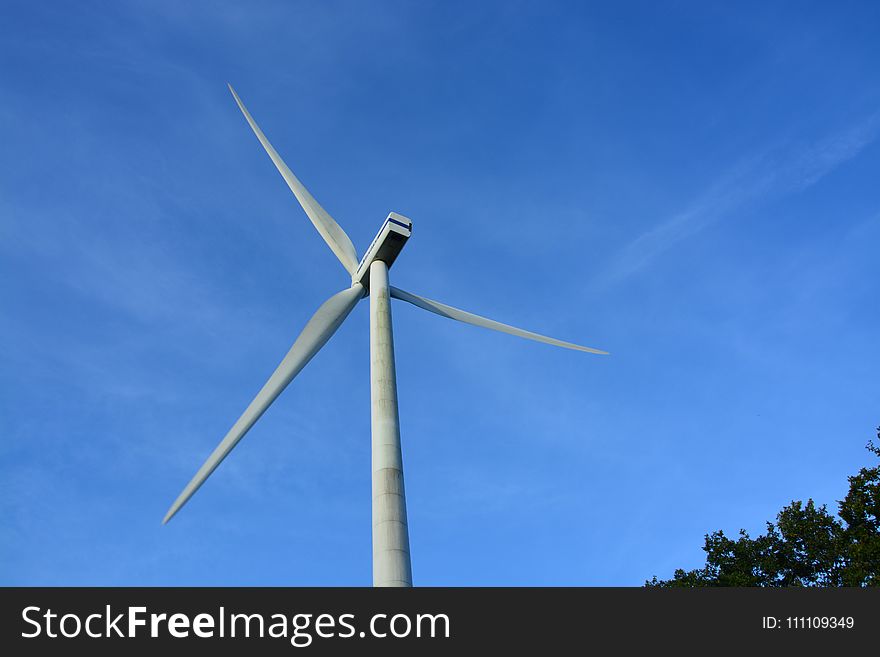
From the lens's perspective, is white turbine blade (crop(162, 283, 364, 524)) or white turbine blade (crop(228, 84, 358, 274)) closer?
white turbine blade (crop(162, 283, 364, 524))

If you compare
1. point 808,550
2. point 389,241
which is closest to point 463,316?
point 389,241

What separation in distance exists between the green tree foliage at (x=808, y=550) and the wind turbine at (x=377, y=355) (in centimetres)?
2767

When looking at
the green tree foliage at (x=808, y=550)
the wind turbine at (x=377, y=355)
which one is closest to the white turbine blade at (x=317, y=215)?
the wind turbine at (x=377, y=355)

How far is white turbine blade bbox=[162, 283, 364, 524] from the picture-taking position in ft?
101

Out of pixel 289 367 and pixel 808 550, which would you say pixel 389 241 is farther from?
pixel 808 550

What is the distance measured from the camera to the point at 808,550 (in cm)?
6406

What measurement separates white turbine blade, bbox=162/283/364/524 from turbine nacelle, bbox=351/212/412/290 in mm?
1872

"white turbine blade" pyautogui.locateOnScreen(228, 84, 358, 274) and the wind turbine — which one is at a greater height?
"white turbine blade" pyautogui.locateOnScreen(228, 84, 358, 274)

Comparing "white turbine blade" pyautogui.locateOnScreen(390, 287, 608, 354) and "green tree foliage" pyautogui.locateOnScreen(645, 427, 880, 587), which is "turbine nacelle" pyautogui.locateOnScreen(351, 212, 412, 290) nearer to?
"white turbine blade" pyautogui.locateOnScreen(390, 287, 608, 354)

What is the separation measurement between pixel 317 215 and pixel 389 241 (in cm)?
766

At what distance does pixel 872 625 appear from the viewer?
27.1m

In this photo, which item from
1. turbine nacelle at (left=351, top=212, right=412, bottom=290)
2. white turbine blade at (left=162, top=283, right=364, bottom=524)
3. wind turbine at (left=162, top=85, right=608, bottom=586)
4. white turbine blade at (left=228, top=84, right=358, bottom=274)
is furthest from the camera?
white turbine blade at (left=228, top=84, right=358, bottom=274)

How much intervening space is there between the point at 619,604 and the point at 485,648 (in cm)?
457

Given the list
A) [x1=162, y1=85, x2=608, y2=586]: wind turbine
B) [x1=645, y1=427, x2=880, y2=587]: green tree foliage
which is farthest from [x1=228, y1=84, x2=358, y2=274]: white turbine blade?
[x1=645, y1=427, x2=880, y2=587]: green tree foliage
